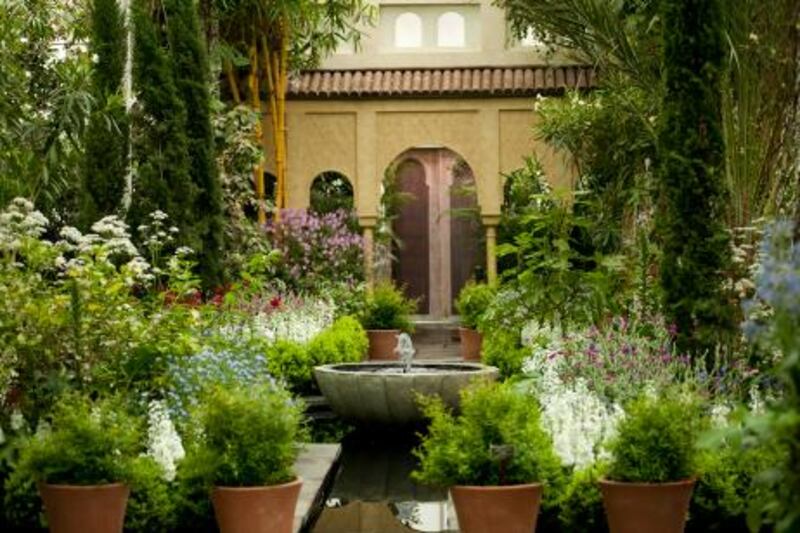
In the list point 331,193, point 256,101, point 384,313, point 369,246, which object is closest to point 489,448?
point 384,313

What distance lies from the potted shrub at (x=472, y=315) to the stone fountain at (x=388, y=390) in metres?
5.41

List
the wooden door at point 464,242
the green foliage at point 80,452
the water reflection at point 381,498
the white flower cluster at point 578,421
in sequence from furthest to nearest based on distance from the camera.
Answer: the wooden door at point 464,242 → the water reflection at point 381,498 → the white flower cluster at point 578,421 → the green foliage at point 80,452

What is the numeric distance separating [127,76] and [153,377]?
5.17 metres

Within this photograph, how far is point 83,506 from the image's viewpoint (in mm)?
5082

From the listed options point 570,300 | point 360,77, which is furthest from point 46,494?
point 360,77

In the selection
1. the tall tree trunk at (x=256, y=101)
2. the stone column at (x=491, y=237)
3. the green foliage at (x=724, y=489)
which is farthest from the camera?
the stone column at (x=491, y=237)

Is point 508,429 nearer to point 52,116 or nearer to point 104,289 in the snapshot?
point 104,289

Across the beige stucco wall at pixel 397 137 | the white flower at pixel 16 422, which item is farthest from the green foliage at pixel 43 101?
the beige stucco wall at pixel 397 137

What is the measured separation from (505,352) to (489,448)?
5695 mm

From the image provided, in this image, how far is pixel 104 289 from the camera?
6.78 metres

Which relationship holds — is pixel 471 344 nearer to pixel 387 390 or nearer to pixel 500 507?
pixel 387 390

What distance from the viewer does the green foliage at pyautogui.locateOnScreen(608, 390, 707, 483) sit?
516 cm

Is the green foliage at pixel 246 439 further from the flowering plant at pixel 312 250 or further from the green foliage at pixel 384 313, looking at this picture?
the flowering plant at pixel 312 250

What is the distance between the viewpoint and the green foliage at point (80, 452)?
16.6ft
